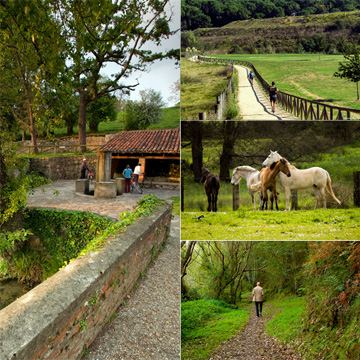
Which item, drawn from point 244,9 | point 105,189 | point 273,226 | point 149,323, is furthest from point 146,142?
point 273,226

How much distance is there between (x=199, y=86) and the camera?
1.50 meters

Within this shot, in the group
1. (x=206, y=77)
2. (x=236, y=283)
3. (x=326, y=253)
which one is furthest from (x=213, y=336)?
(x=206, y=77)

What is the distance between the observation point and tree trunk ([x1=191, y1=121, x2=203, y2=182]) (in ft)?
5.27

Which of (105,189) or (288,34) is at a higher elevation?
(288,34)

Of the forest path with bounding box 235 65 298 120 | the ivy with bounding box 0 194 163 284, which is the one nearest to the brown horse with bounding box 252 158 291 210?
the forest path with bounding box 235 65 298 120

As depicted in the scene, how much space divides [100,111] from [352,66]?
66.4 feet

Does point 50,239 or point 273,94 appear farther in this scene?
point 50,239

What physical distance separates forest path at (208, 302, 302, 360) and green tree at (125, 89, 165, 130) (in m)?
19.2

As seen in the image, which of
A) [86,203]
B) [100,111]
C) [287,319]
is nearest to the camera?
[287,319]

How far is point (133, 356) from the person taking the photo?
8.14 feet

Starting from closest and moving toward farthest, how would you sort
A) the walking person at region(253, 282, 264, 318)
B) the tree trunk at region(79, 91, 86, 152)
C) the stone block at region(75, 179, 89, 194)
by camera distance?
the walking person at region(253, 282, 264, 318), the stone block at region(75, 179, 89, 194), the tree trunk at region(79, 91, 86, 152)

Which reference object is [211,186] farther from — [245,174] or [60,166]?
[60,166]

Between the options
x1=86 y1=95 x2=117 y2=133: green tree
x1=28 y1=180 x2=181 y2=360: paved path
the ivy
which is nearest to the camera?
x1=28 y1=180 x2=181 y2=360: paved path

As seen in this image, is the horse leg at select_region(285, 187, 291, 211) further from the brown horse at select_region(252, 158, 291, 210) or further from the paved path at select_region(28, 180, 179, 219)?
the paved path at select_region(28, 180, 179, 219)
